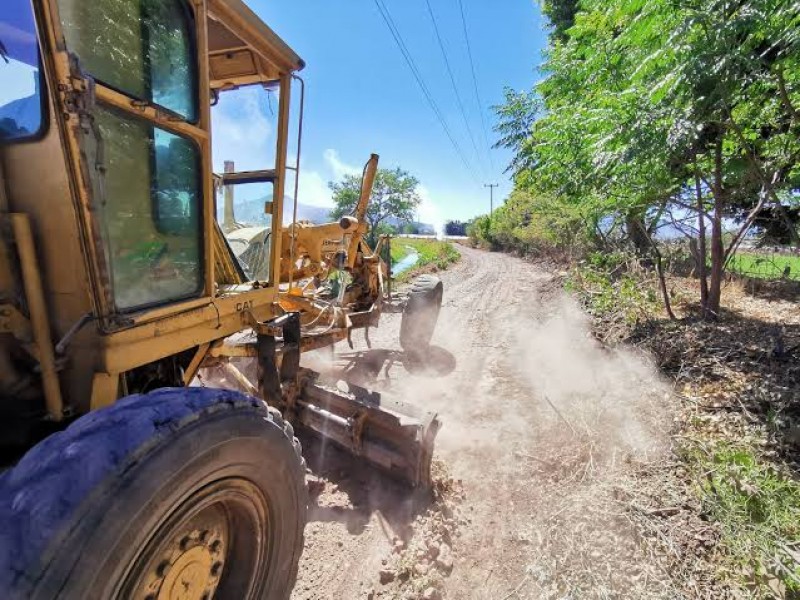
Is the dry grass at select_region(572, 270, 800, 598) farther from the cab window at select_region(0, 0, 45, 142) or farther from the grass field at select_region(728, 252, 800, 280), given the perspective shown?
the grass field at select_region(728, 252, 800, 280)

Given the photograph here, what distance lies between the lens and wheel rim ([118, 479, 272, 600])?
1.34 m

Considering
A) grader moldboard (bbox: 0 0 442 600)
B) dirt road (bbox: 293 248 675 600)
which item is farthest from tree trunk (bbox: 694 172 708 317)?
grader moldboard (bbox: 0 0 442 600)

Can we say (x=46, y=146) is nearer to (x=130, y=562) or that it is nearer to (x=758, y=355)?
(x=130, y=562)

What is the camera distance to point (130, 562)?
3.96ft

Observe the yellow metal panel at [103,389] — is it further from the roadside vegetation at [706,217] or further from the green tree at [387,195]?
the green tree at [387,195]

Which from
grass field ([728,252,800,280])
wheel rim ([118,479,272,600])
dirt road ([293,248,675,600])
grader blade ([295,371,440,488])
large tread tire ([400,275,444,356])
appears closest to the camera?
wheel rim ([118,479,272,600])

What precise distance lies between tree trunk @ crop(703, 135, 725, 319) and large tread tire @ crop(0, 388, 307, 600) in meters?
5.62

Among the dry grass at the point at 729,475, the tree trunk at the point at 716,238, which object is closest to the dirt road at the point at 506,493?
the dry grass at the point at 729,475

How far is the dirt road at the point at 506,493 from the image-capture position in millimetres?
2350

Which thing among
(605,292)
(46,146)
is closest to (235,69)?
(46,146)

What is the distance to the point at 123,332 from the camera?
162 cm

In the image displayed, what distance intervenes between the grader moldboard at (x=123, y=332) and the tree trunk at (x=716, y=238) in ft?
16.8

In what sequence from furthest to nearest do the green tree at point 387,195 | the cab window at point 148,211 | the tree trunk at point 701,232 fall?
1. the green tree at point 387,195
2. the tree trunk at point 701,232
3. the cab window at point 148,211

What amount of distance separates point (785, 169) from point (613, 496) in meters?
4.70
